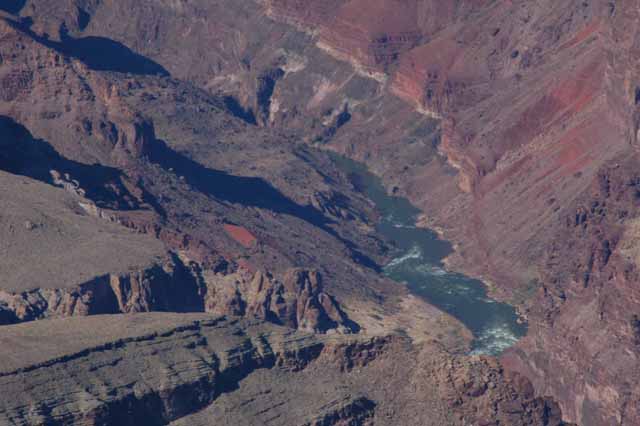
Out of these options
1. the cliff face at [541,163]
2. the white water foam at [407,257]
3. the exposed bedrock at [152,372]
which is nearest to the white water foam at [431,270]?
the white water foam at [407,257]

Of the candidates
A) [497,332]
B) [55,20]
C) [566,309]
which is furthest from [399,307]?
[55,20]

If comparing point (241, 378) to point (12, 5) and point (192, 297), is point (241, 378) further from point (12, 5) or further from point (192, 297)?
point (12, 5)

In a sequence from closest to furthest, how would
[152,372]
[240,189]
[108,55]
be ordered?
[152,372]
[240,189]
[108,55]

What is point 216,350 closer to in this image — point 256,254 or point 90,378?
point 90,378

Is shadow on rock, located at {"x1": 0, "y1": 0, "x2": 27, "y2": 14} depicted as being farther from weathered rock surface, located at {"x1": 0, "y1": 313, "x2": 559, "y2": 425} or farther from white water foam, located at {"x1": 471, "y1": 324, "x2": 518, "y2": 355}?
weathered rock surface, located at {"x1": 0, "y1": 313, "x2": 559, "y2": 425}

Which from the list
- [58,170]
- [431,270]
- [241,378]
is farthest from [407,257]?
[241,378]

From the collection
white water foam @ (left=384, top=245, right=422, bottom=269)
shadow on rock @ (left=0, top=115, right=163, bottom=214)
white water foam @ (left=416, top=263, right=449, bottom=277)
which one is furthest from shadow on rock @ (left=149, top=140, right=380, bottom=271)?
shadow on rock @ (left=0, top=115, right=163, bottom=214)

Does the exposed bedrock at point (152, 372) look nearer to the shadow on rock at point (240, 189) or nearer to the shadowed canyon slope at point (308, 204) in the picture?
the shadowed canyon slope at point (308, 204)
